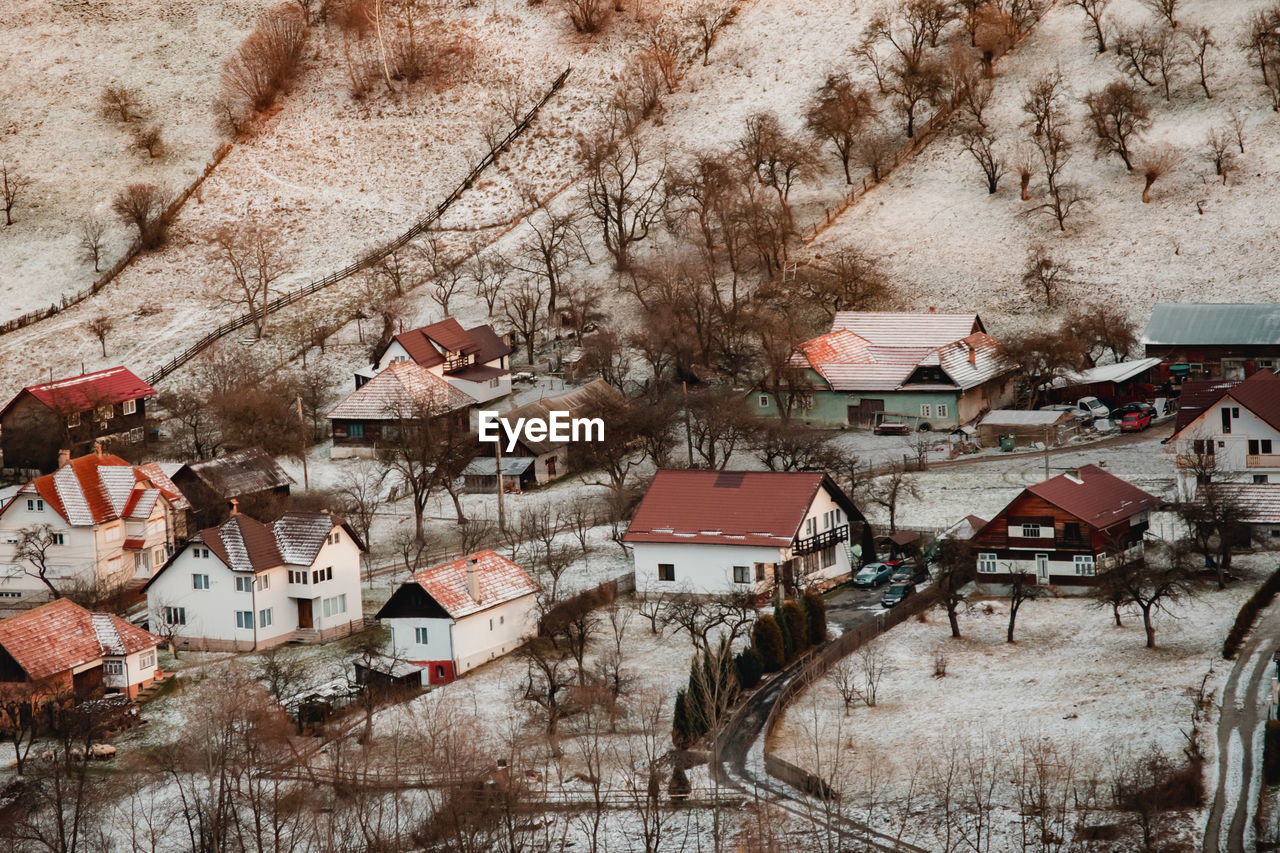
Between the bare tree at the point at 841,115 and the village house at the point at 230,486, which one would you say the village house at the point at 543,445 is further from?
the bare tree at the point at 841,115

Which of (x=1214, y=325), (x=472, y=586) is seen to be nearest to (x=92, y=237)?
(x=472, y=586)

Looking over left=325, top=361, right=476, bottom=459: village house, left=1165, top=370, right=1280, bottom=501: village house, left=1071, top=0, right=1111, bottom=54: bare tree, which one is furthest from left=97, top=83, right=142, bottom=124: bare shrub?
left=1165, top=370, right=1280, bottom=501: village house

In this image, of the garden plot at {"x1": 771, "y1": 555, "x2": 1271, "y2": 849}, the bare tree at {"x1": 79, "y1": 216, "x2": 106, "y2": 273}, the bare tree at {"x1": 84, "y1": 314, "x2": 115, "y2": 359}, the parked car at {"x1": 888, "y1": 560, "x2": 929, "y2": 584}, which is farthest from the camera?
the bare tree at {"x1": 79, "y1": 216, "x2": 106, "y2": 273}

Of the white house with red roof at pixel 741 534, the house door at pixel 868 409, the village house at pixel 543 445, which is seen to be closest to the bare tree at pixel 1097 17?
the house door at pixel 868 409

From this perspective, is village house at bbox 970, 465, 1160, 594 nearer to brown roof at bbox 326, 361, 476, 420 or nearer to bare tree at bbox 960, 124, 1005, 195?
brown roof at bbox 326, 361, 476, 420

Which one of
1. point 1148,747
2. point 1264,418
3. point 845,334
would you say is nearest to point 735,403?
point 845,334

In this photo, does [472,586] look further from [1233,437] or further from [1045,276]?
[1045,276]
